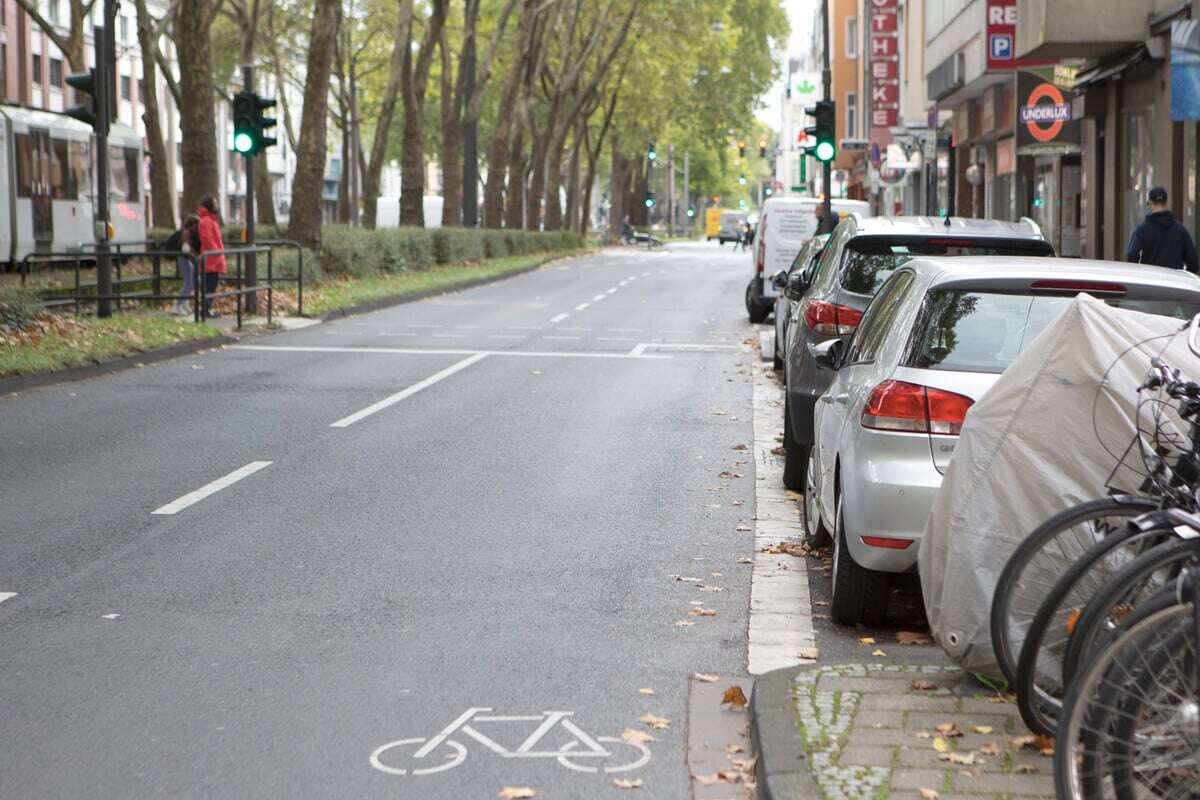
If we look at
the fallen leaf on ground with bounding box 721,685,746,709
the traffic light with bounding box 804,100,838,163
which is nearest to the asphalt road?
the fallen leaf on ground with bounding box 721,685,746,709

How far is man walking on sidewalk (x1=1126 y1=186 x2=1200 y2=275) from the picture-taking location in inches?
736

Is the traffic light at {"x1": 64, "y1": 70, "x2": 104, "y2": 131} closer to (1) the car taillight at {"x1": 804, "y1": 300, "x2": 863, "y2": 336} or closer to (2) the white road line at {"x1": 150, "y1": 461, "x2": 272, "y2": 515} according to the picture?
(2) the white road line at {"x1": 150, "y1": 461, "x2": 272, "y2": 515}

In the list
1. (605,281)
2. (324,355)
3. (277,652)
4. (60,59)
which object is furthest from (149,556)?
(60,59)

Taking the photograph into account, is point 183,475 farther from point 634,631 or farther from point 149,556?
point 634,631

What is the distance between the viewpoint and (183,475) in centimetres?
1134

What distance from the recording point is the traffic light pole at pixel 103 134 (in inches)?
852

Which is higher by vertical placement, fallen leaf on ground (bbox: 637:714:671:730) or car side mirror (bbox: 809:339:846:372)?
car side mirror (bbox: 809:339:846:372)

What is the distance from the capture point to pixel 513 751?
5.51 meters

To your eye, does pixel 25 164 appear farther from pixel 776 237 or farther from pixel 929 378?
pixel 929 378

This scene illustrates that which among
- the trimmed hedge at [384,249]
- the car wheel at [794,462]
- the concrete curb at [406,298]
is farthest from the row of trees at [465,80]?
the car wheel at [794,462]

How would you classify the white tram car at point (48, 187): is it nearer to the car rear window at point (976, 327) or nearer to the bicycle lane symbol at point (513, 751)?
the car rear window at point (976, 327)

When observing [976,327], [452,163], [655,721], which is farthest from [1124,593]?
[452,163]

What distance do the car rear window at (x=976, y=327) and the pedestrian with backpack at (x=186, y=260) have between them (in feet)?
59.9

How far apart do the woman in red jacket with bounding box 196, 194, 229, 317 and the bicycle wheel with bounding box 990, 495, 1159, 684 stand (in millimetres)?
19382
